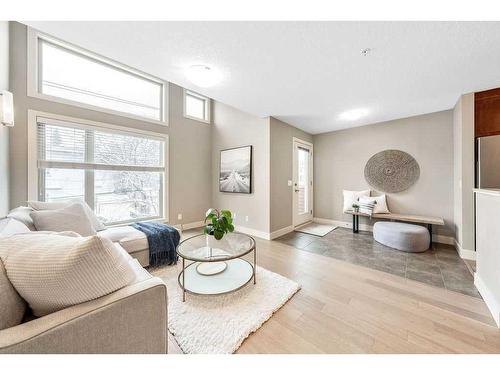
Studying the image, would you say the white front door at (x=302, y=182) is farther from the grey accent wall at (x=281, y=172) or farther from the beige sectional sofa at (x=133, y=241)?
the beige sectional sofa at (x=133, y=241)

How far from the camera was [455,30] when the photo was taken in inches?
55.9

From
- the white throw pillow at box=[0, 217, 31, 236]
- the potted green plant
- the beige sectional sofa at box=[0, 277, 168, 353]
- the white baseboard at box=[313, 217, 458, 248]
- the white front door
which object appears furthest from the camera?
the white front door

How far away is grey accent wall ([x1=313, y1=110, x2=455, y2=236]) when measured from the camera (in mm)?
3217

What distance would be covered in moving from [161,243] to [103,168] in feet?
5.86

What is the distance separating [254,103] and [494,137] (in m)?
3.04

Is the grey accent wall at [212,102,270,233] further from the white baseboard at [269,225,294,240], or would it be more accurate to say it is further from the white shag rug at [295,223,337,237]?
the white shag rug at [295,223,337,237]

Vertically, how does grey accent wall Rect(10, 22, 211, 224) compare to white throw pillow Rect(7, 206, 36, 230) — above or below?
above

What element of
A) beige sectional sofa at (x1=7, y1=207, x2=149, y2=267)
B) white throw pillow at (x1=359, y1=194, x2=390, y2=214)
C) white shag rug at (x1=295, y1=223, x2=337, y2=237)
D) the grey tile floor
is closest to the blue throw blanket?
beige sectional sofa at (x1=7, y1=207, x2=149, y2=267)

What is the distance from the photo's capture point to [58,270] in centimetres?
68

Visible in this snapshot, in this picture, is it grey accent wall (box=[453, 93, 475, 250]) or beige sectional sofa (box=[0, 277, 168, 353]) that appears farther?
grey accent wall (box=[453, 93, 475, 250])

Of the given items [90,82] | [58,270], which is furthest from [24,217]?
[90,82]

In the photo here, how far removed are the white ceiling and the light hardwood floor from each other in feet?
7.05

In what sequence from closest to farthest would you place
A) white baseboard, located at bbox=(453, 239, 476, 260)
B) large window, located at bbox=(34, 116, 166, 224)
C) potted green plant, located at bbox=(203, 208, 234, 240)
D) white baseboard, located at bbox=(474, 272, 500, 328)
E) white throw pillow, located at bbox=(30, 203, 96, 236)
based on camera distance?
white baseboard, located at bbox=(474, 272, 500, 328) → white throw pillow, located at bbox=(30, 203, 96, 236) → potted green plant, located at bbox=(203, 208, 234, 240) → white baseboard, located at bbox=(453, 239, 476, 260) → large window, located at bbox=(34, 116, 166, 224)
